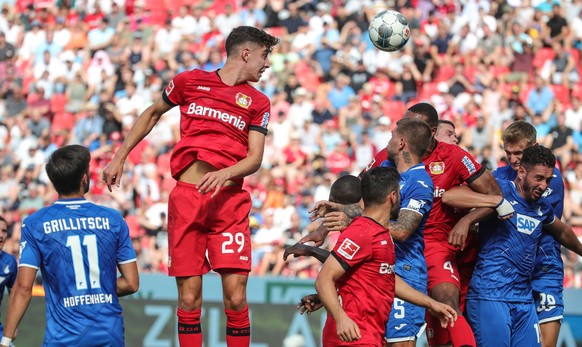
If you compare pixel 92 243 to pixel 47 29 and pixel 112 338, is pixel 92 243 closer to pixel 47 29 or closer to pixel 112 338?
pixel 112 338

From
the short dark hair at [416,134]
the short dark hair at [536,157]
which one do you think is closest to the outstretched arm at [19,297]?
the short dark hair at [416,134]

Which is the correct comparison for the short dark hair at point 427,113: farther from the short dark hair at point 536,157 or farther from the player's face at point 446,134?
the short dark hair at point 536,157

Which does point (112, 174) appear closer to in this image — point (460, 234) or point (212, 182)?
point (212, 182)

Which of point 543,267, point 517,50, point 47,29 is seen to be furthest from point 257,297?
point 47,29

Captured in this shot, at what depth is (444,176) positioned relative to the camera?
8.95 m

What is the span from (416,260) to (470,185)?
939 millimetres

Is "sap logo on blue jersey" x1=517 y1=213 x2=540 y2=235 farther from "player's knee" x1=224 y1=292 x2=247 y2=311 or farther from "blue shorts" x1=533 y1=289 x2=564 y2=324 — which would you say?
"player's knee" x1=224 y1=292 x2=247 y2=311

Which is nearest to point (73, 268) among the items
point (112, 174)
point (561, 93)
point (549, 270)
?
point (112, 174)

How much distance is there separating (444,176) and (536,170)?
0.80m

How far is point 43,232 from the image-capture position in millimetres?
7234

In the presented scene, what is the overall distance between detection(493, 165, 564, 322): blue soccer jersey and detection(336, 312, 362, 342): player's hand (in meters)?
3.43

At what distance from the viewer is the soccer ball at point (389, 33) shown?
35.3ft

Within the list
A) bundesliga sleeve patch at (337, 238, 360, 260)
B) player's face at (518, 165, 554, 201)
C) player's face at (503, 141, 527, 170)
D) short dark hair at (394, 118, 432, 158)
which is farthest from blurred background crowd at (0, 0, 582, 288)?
bundesliga sleeve patch at (337, 238, 360, 260)

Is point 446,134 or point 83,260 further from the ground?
point 446,134
